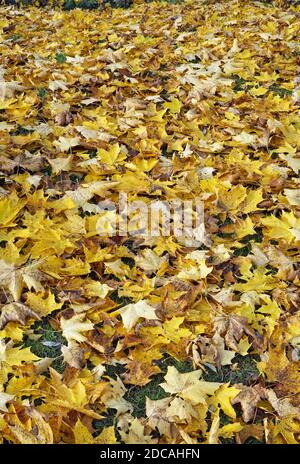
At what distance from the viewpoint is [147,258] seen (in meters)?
2.59

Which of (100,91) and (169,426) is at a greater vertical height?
(100,91)

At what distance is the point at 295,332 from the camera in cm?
223

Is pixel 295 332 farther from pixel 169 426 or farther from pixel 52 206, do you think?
pixel 52 206

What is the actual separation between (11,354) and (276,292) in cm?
124

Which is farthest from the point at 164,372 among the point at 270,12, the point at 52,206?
the point at 270,12

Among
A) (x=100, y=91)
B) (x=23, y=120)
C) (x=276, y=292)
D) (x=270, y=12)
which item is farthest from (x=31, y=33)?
(x=276, y=292)

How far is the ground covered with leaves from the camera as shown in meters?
1.94

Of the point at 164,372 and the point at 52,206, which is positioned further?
the point at 52,206

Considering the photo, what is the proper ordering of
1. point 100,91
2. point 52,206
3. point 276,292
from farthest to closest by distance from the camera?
1. point 100,91
2. point 52,206
3. point 276,292

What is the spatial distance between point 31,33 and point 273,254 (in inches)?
166

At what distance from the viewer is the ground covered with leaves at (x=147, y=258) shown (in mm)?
1944

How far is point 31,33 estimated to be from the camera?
18.4 ft
